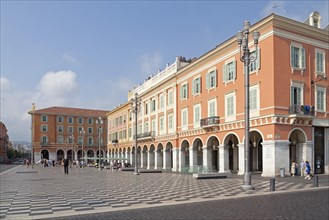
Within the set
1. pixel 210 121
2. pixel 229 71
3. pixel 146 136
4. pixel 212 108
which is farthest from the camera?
pixel 146 136

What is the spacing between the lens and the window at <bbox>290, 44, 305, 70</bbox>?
30.6 m

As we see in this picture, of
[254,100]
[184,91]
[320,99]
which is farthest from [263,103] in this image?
[184,91]

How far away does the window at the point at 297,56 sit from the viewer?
3058 centimetres

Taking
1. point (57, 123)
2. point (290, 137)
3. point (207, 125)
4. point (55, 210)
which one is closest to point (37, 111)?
point (57, 123)

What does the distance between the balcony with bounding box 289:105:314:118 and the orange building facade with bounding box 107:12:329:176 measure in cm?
8

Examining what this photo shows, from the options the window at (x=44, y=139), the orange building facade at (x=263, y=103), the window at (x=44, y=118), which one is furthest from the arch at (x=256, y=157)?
the window at (x=44, y=118)

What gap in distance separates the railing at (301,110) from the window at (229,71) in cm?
692

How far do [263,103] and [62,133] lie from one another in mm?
83386

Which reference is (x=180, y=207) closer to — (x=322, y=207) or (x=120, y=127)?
(x=322, y=207)

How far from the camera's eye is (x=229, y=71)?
1387 inches

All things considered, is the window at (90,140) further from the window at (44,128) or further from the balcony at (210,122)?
the balcony at (210,122)

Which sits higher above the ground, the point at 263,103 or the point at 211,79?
the point at 211,79

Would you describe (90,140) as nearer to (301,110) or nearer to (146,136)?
(146,136)

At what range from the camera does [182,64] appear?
4853 cm
